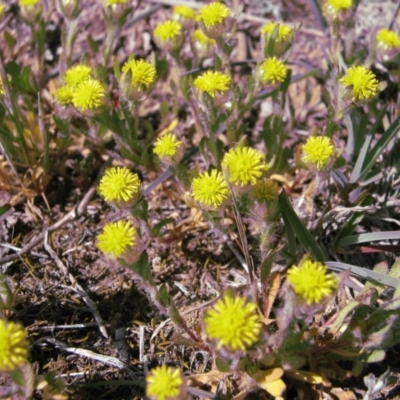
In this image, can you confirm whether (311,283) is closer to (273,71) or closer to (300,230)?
(300,230)

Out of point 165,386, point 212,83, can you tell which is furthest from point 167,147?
point 165,386

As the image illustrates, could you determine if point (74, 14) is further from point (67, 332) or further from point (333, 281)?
point (333, 281)

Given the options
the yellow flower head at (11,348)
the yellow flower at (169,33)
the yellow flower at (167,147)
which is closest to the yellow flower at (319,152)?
the yellow flower at (167,147)

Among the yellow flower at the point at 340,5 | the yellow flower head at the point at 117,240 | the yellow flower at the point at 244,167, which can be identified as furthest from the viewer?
the yellow flower at the point at 340,5

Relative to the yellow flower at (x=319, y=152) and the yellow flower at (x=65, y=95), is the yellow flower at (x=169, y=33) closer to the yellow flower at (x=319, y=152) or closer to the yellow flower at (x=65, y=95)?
the yellow flower at (x=65, y=95)

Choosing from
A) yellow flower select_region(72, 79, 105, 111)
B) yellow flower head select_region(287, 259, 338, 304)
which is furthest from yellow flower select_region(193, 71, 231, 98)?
yellow flower head select_region(287, 259, 338, 304)
